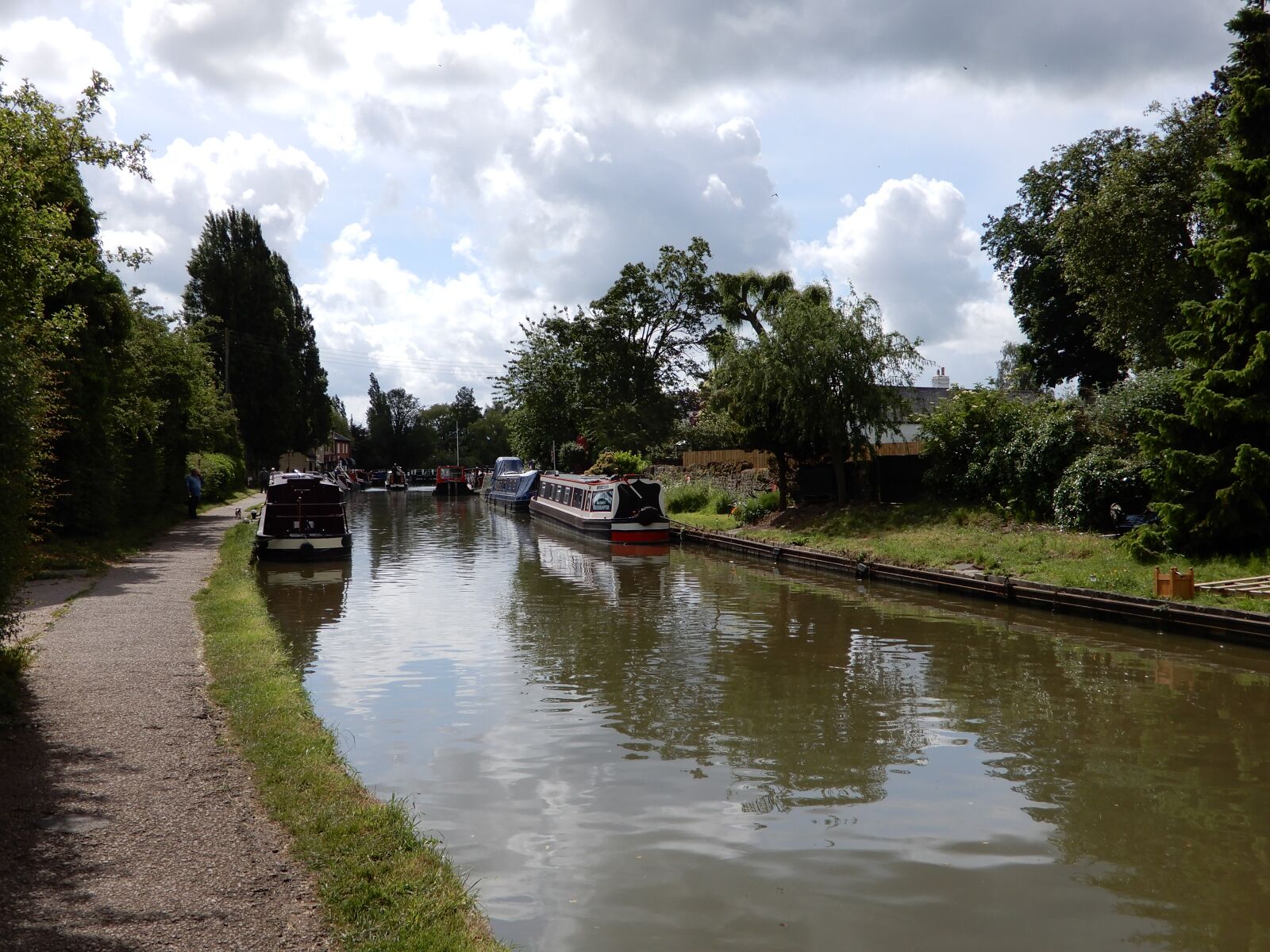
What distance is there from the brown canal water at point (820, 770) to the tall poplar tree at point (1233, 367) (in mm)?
2862

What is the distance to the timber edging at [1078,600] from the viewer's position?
42.6 feet

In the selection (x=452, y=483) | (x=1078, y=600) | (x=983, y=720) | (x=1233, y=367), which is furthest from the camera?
(x=452, y=483)

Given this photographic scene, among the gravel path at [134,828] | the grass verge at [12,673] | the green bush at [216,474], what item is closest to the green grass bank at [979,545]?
the gravel path at [134,828]

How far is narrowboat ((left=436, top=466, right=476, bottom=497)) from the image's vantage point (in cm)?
6506

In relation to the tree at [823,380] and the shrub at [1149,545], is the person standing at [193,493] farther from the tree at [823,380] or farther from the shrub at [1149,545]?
the shrub at [1149,545]

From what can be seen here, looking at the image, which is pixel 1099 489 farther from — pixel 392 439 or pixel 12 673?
pixel 392 439

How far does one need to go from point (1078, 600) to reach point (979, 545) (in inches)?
206

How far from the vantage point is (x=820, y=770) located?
786 cm

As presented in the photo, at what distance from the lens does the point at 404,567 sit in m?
23.2

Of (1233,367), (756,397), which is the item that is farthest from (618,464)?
(1233,367)

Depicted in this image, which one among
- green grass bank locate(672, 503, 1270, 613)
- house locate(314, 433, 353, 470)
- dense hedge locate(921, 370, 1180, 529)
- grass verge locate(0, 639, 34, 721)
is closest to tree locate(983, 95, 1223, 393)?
dense hedge locate(921, 370, 1180, 529)

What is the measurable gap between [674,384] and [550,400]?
7.13m

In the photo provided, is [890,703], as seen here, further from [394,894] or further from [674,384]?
[674,384]

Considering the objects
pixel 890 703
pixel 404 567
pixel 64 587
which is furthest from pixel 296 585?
pixel 890 703
